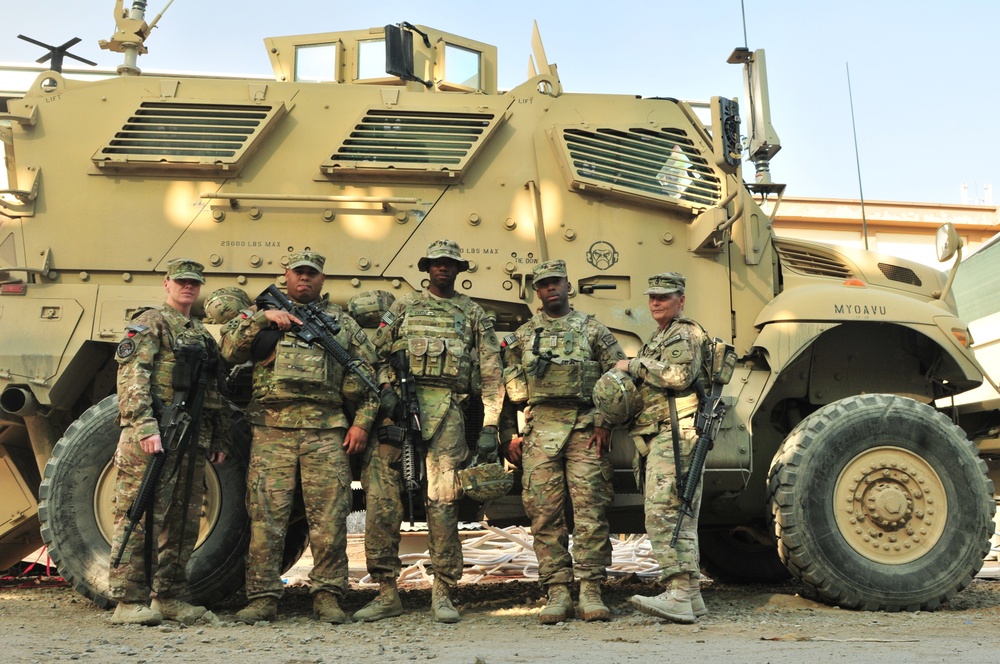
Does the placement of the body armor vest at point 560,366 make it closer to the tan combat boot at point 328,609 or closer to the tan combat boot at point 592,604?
the tan combat boot at point 592,604

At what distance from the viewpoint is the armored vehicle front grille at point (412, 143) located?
6133 millimetres

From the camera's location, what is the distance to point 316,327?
538 cm

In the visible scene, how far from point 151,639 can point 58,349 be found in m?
1.87

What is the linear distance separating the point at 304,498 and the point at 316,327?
0.87 metres

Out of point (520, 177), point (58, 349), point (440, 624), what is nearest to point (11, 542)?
point (58, 349)

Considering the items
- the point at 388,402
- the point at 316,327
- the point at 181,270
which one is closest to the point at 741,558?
the point at 388,402

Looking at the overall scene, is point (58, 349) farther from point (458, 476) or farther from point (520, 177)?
point (520, 177)

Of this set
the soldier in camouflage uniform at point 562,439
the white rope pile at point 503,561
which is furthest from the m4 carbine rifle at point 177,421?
the white rope pile at point 503,561

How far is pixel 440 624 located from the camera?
5.16 meters

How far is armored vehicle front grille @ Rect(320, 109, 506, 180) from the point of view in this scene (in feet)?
20.1

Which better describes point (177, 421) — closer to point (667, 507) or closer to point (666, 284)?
point (667, 507)

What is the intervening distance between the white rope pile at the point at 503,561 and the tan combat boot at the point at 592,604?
2344mm

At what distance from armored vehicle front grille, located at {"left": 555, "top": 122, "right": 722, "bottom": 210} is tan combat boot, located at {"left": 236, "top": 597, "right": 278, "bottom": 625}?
2898mm

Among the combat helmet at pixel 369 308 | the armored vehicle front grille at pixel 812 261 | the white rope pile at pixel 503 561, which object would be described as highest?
the armored vehicle front grille at pixel 812 261
